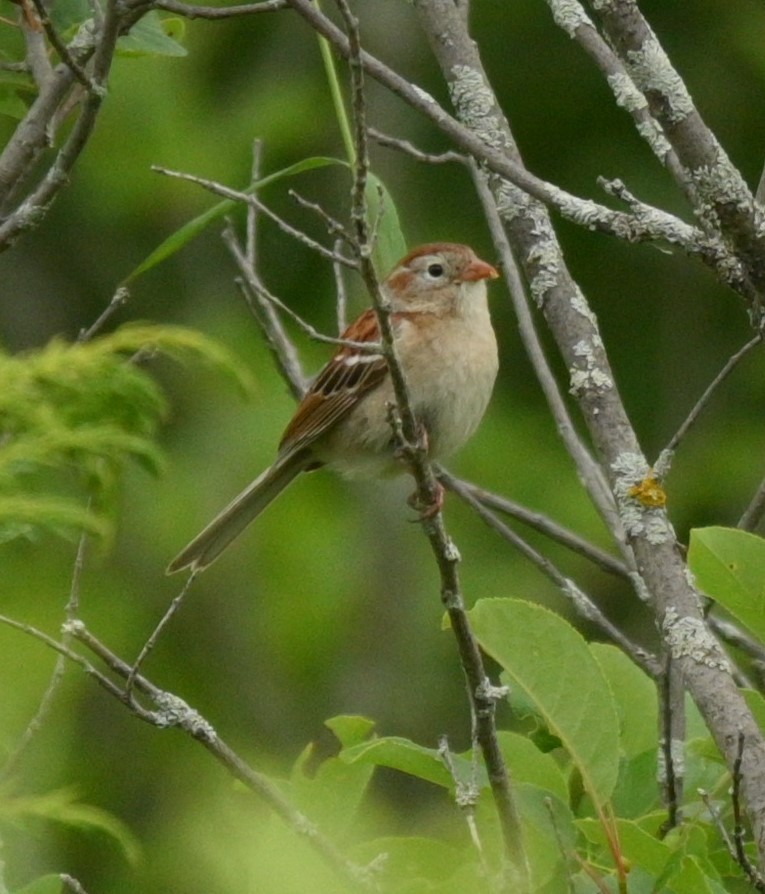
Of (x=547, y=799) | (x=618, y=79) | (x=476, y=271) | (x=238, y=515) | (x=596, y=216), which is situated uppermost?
(x=618, y=79)

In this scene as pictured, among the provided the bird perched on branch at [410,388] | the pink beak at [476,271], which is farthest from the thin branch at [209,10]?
the pink beak at [476,271]

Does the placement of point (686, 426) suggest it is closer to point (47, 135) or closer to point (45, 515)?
point (47, 135)

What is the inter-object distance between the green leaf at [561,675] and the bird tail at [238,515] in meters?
1.82

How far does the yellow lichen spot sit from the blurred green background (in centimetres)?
407

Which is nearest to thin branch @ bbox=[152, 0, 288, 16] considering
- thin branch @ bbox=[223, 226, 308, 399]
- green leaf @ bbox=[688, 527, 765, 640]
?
thin branch @ bbox=[223, 226, 308, 399]

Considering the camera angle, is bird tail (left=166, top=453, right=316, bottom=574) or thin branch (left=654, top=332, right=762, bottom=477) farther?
bird tail (left=166, top=453, right=316, bottom=574)

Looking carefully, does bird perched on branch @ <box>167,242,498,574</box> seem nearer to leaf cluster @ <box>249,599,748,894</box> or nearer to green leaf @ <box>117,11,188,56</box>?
green leaf @ <box>117,11,188,56</box>

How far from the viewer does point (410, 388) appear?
171 inches

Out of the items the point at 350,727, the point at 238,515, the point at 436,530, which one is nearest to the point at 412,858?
the point at 350,727

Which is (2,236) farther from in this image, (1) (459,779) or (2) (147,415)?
(1) (459,779)

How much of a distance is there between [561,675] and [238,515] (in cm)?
210

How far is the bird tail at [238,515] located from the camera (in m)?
4.45

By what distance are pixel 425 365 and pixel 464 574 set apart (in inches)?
123

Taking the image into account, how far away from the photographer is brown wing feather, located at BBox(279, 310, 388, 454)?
455 cm
